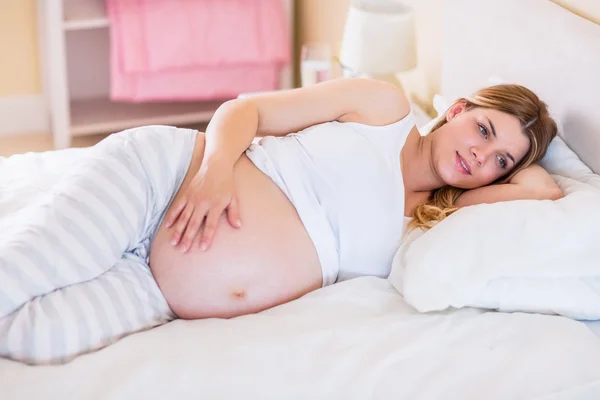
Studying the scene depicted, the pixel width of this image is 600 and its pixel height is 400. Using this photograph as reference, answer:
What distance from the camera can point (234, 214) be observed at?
146cm

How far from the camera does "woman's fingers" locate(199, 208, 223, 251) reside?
142 centimetres

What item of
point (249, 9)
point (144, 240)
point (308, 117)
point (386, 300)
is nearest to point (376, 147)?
point (308, 117)

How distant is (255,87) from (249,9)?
1.03 ft

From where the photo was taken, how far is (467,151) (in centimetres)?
161

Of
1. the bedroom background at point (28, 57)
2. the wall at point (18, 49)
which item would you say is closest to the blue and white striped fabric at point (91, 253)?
the bedroom background at point (28, 57)

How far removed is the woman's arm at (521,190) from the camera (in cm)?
154

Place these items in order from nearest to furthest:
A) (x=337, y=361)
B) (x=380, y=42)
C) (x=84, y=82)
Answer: (x=337, y=361), (x=380, y=42), (x=84, y=82)

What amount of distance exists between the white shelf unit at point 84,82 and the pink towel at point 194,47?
129mm

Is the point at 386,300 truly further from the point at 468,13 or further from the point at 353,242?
the point at 468,13

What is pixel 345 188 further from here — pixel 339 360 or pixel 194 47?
pixel 194 47

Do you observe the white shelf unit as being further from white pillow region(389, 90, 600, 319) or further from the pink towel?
white pillow region(389, 90, 600, 319)

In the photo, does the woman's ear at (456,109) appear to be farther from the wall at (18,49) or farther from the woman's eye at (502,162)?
the wall at (18,49)

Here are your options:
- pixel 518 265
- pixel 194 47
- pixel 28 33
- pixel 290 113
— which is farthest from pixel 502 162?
pixel 28 33

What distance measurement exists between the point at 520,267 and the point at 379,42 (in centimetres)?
116
